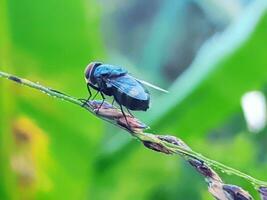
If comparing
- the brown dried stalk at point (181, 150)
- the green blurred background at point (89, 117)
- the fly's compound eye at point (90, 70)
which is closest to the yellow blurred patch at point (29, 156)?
the green blurred background at point (89, 117)

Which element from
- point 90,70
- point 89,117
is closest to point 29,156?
point 89,117

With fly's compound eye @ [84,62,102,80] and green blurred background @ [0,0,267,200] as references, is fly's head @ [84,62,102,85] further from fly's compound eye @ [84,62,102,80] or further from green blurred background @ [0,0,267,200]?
green blurred background @ [0,0,267,200]

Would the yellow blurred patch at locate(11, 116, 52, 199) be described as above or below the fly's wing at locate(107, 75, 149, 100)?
below

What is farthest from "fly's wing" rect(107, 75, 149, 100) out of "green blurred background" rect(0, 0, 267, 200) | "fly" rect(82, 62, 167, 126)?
"green blurred background" rect(0, 0, 267, 200)

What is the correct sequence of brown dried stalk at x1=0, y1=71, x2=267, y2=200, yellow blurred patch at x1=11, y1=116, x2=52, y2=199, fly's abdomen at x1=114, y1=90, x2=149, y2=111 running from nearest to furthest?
brown dried stalk at x1=0, y1=71, x2=267, y2=200
fly's abdomen at x1=114, y1=90, x2=149, y2=111
yellow blurred patch at x1=11, y1=116, x2=52, y2=199

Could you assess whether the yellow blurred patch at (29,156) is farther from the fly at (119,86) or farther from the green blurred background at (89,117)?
the fly at (119,86)

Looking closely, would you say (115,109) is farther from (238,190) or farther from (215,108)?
(215,108)

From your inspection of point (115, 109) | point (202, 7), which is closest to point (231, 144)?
point (202, 7)
